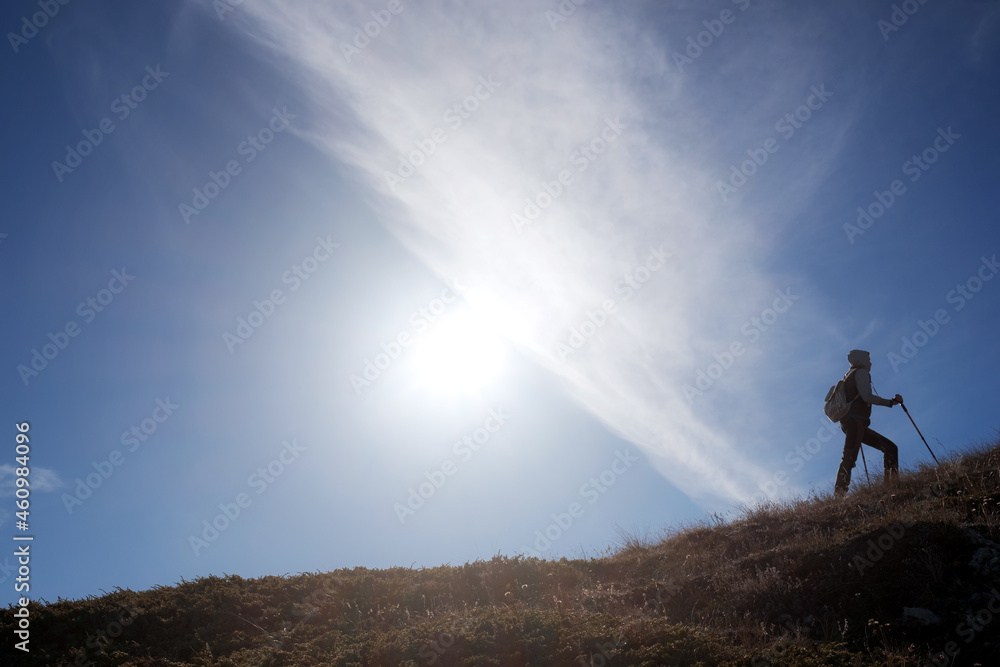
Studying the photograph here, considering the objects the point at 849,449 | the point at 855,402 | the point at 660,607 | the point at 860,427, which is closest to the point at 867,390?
the point at 855,402

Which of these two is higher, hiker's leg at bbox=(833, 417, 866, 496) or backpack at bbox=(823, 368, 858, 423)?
backpack at bbox=(823, 368, 858, 423)

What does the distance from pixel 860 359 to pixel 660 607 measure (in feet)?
21.8

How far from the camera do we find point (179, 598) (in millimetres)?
8898

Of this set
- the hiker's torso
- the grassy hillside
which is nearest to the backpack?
the hiker's torso

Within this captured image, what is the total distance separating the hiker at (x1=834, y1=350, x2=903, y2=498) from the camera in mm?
10914

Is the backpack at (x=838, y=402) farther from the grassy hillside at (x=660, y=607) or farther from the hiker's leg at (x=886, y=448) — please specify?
the grassy hillside at (x=660, y=607)

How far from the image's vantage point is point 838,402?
1143cm

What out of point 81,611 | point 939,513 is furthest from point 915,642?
point 81,611

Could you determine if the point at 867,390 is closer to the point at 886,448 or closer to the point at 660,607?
the point at 886,448

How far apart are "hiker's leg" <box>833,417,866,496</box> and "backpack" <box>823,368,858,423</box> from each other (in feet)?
0.58

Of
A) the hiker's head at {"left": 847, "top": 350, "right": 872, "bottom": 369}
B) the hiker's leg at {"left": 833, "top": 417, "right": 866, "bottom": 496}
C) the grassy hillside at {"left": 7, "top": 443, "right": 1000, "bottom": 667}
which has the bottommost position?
the grassy hillside at {"left": 7, "top": 443, "right": 1000, "bottom": 667}

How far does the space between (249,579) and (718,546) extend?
8.04 metres

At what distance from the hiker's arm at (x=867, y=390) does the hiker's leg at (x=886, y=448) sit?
611mm

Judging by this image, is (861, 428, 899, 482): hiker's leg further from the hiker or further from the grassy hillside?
the grassy hillside
